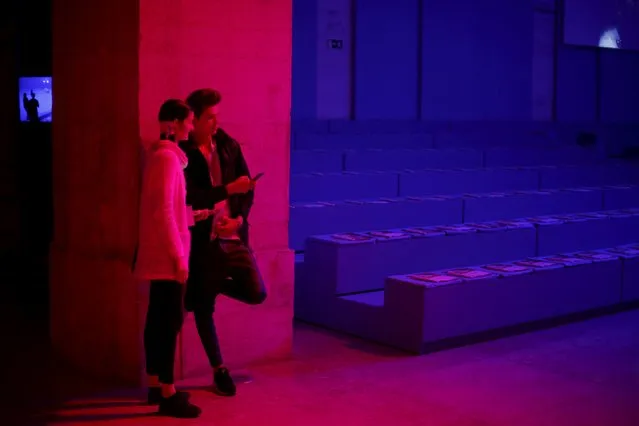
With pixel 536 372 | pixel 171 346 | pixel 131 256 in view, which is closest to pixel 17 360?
pixel 131 256

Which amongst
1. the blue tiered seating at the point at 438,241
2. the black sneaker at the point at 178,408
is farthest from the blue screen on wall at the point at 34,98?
the black sneaker at the point at 178,408

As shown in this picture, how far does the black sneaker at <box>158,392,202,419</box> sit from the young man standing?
1.27 feet

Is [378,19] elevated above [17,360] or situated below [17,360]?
above

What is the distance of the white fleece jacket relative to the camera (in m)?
4.36

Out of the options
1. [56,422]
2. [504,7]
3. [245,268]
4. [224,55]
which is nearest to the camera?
[56,422]

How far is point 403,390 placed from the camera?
5102mm

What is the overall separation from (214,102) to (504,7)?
9.93m

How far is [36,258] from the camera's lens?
8.96m

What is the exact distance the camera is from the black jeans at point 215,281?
4.80m

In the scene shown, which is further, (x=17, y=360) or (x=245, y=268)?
(x=17, y=360)

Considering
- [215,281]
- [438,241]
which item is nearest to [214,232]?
[215,281]

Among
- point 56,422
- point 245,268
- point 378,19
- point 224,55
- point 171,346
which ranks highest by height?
point 378,19

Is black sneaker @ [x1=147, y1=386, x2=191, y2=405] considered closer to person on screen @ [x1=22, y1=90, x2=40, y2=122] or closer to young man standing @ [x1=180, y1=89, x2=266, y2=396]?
young man standing @ [x1=180, y1=89, x2=266, y2=396]

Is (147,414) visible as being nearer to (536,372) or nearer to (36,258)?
(536,372)
